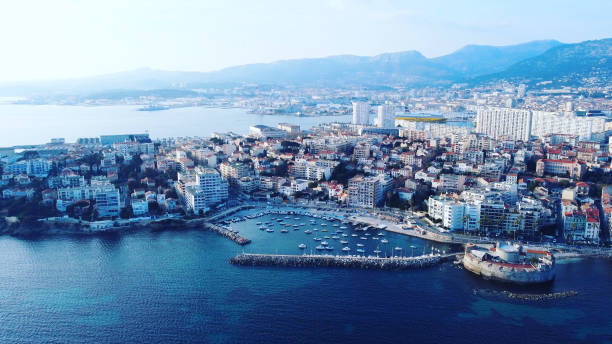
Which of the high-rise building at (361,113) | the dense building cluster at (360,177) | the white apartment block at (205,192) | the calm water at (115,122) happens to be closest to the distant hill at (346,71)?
the calm water at (115,122)

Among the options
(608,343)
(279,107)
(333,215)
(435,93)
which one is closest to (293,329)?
(608,343)

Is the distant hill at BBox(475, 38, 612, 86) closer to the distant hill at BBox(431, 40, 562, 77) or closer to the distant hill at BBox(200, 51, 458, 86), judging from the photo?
the distant hill at BBox(200, 51, 458, 86)

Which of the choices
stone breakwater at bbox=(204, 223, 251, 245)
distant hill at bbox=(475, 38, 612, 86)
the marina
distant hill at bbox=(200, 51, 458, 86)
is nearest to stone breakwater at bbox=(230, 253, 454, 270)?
the marina

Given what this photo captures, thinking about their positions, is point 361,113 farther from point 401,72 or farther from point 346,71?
point 346,71

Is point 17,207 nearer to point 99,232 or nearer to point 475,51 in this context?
point 99,232

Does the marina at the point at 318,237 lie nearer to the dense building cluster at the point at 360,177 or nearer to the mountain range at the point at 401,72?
the dense building cluster at the point at 360,177

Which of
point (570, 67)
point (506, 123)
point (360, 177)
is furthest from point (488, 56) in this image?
point (360, 177)
